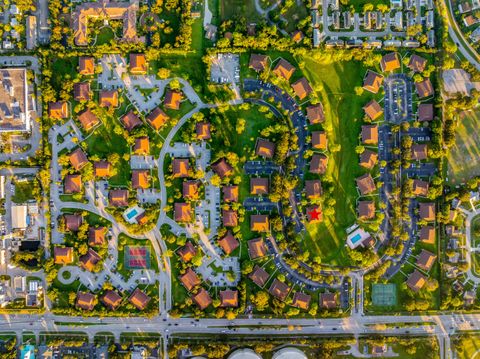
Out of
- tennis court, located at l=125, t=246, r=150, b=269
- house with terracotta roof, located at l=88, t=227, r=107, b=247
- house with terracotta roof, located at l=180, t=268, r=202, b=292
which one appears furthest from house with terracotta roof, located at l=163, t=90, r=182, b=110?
house with terracotta roof, located at l=180, t=268, r=202, b=292

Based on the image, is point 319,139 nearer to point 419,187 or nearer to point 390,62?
point 390,62

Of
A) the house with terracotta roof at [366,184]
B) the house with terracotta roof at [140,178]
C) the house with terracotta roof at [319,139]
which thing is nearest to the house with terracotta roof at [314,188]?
the house with terracotta roof at [319,139]

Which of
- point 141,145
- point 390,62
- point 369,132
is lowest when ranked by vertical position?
point 141,145

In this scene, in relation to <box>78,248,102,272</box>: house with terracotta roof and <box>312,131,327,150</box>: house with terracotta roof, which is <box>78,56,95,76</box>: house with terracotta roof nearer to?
<box>78,248,102,272</box>: house with terracotta roof

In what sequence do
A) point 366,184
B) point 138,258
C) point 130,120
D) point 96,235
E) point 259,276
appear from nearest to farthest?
point 259,276
point 366,184
point 130,120
point 96,235
point 138,258

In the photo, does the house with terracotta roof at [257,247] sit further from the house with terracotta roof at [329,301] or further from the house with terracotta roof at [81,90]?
the house with terracotta roof at [81,90]

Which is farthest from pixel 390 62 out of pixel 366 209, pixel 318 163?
pixel 366 209
